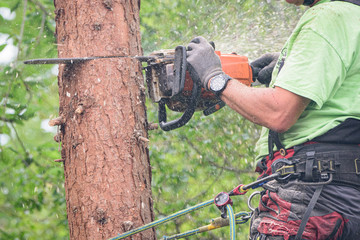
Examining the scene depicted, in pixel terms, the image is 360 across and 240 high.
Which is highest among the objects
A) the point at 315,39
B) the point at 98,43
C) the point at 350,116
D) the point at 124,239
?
the point at 98,43

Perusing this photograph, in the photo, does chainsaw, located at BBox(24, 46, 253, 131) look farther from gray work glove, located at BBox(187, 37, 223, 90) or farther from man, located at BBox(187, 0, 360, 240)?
man, located at BBox(187, 0, 360, 240)

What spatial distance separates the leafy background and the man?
8.52 feet

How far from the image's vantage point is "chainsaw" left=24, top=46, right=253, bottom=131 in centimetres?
214

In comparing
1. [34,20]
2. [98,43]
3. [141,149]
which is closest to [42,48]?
[34,20]

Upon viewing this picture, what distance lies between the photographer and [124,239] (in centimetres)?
211

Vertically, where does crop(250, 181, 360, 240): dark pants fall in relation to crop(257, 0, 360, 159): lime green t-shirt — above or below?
below

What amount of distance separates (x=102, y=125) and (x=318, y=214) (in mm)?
1215

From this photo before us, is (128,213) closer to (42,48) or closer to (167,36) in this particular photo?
(42,48)

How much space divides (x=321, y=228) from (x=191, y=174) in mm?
2990

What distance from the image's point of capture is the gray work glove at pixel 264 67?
2.45m

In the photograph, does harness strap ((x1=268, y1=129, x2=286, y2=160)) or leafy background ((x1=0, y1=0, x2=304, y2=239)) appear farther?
leafy background ((x1=0, y1=0, x2=304, y2=239))

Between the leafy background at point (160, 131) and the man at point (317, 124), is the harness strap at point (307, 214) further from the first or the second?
the leafy background at point (160, 131)

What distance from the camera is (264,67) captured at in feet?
8.17

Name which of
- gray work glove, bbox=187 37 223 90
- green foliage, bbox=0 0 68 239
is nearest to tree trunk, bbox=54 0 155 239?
gray work glove, bbox=187 37 223 90
